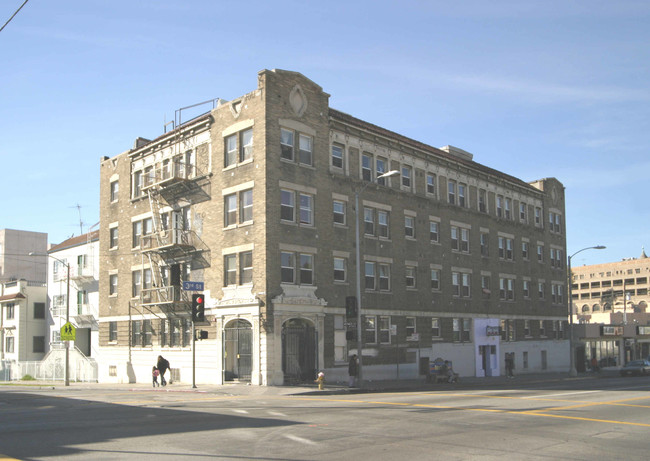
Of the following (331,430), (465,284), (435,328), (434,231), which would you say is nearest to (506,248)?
(465,284)

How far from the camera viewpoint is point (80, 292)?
5334cm

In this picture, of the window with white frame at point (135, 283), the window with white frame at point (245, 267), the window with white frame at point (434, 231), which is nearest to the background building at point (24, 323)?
the window with white frame at point (135, 283)

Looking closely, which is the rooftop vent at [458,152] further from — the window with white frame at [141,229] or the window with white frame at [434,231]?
the window with white frame at [141,229]

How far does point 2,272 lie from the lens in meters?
77.2

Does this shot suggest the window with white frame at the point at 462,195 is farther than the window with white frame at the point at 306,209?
Yes

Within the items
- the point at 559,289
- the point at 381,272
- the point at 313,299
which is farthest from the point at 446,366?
the point at 559,289

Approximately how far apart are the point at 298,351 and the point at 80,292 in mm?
27568

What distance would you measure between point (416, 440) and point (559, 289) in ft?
160

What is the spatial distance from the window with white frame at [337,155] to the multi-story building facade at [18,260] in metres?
52.6

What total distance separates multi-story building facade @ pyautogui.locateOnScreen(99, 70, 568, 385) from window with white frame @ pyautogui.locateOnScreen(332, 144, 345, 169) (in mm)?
206

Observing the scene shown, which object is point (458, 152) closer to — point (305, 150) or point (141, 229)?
point (305, 150)

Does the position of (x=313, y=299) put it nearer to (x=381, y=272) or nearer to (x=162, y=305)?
(x=381, y=272)

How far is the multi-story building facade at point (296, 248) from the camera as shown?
3278 cm

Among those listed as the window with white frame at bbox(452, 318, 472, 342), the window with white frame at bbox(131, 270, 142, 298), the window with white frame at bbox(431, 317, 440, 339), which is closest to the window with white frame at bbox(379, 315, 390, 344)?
the window with white frame at bbox(431, 317, 440, 339)
